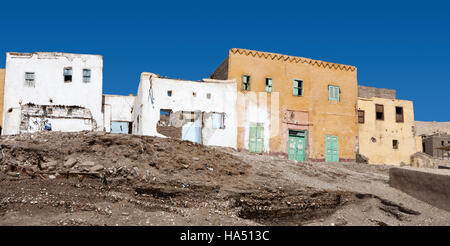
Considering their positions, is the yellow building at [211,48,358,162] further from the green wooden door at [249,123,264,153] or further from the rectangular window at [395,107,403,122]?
the rectangular window at [395,107,403,122]

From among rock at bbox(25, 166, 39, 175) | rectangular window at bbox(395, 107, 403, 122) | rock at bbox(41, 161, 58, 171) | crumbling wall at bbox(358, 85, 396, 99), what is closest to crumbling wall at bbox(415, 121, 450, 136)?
crumbling wall at bbox(358, 85, 396, 99)

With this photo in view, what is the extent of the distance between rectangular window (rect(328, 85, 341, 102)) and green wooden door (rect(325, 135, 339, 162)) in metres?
2.58

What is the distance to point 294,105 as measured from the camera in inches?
980

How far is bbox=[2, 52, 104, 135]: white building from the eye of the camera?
23.1 metres

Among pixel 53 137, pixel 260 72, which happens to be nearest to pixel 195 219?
pixel 53 137

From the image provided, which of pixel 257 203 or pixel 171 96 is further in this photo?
pixel 171 96

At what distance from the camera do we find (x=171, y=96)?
22609mm

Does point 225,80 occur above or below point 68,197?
above

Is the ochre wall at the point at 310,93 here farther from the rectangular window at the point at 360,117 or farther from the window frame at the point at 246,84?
the rectangular window at the point at 360,117

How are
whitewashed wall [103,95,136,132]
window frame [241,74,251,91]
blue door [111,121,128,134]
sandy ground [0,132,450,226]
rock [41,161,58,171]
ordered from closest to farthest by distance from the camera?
sandy ground [0,132,450,226], rock [41,161,58,171], window frame [241,74,251,91], whitewashed wall [103,95,136,132], blue door [111,121,128,134]

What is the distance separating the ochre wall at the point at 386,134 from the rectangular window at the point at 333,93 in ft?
7.13

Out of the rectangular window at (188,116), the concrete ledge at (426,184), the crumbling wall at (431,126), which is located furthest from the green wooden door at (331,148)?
the crumbling wall at (431,126)

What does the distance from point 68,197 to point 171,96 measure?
13188 mm

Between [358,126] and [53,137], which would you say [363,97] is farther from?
[53,137]
